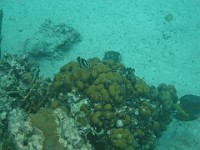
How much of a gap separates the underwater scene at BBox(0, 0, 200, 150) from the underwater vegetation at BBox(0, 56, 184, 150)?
0.02 metres

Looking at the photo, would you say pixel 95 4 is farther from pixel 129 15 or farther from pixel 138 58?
pixel 138 58

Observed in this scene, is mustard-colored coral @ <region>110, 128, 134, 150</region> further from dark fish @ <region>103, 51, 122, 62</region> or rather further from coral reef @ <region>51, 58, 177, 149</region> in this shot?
dark fish @ <region>103, 51, 122, 62</region>

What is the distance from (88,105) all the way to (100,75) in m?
0.63

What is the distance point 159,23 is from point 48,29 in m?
3.69

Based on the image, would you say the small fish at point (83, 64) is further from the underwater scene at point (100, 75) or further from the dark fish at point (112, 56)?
the dark fish at point (112, 56)

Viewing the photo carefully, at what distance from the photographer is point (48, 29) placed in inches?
347

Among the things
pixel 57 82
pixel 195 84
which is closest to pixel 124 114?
pixel 57 82

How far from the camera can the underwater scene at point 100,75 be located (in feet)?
15.6

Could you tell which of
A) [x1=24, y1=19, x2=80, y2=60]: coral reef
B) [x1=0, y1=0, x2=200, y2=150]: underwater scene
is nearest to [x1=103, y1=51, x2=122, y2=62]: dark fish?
[x1=0, y1=0, x2=200, y2=150]: underwater scene

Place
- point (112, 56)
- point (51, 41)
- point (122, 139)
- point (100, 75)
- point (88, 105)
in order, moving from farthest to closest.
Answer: point (51, 41) → point (112, 56) → point (100, 75) → point (88, 105) → point (122, 139)

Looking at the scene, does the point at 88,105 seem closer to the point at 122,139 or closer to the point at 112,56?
the point at 122,139

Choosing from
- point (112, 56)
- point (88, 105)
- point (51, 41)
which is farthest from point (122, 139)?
point (51, 41)

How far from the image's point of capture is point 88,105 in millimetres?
5160

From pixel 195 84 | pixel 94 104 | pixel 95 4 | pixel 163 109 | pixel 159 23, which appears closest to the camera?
pixel 94 104
